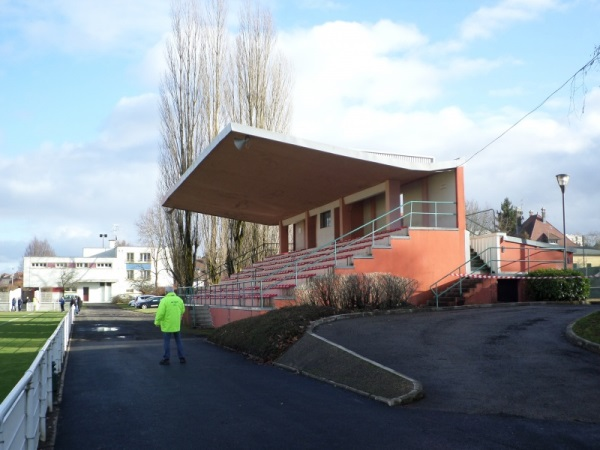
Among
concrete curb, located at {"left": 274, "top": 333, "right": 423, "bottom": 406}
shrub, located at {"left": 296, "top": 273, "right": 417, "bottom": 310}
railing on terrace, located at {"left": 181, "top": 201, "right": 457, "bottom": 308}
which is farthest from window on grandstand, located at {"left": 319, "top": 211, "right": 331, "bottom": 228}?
concrete curb, located at {"left": 274, "top": 333, "right": 423, "bottom": 406}

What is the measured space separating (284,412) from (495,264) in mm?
16247

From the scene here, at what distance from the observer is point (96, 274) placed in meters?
99.9

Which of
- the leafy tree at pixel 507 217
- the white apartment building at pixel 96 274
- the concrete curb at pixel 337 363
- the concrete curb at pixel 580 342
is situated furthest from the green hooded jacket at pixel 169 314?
the white apartment building at pixel 96 274

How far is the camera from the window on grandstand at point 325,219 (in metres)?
30.6

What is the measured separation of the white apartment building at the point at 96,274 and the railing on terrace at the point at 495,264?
64.7m

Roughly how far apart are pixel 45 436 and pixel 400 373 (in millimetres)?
4891

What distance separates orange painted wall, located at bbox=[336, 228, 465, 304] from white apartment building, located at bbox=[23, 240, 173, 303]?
65269 millimetres

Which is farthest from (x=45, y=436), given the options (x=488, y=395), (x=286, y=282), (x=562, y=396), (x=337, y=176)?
(x=337, y=176)

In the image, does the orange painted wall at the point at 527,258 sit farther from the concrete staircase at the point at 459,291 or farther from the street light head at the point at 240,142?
the street light head at the point at 240,142

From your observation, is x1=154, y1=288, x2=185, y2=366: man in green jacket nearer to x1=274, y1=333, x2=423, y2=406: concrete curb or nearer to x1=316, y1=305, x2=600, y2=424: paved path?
x1=274, y1=333, x2=423, y2=406: concrete curb

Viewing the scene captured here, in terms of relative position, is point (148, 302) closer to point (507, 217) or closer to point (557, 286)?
point (507, 217)

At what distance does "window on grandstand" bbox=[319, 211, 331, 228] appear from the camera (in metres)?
30.6

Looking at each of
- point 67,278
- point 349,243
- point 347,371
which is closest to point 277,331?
point 347,371

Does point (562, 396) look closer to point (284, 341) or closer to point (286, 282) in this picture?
point (284, 341)
